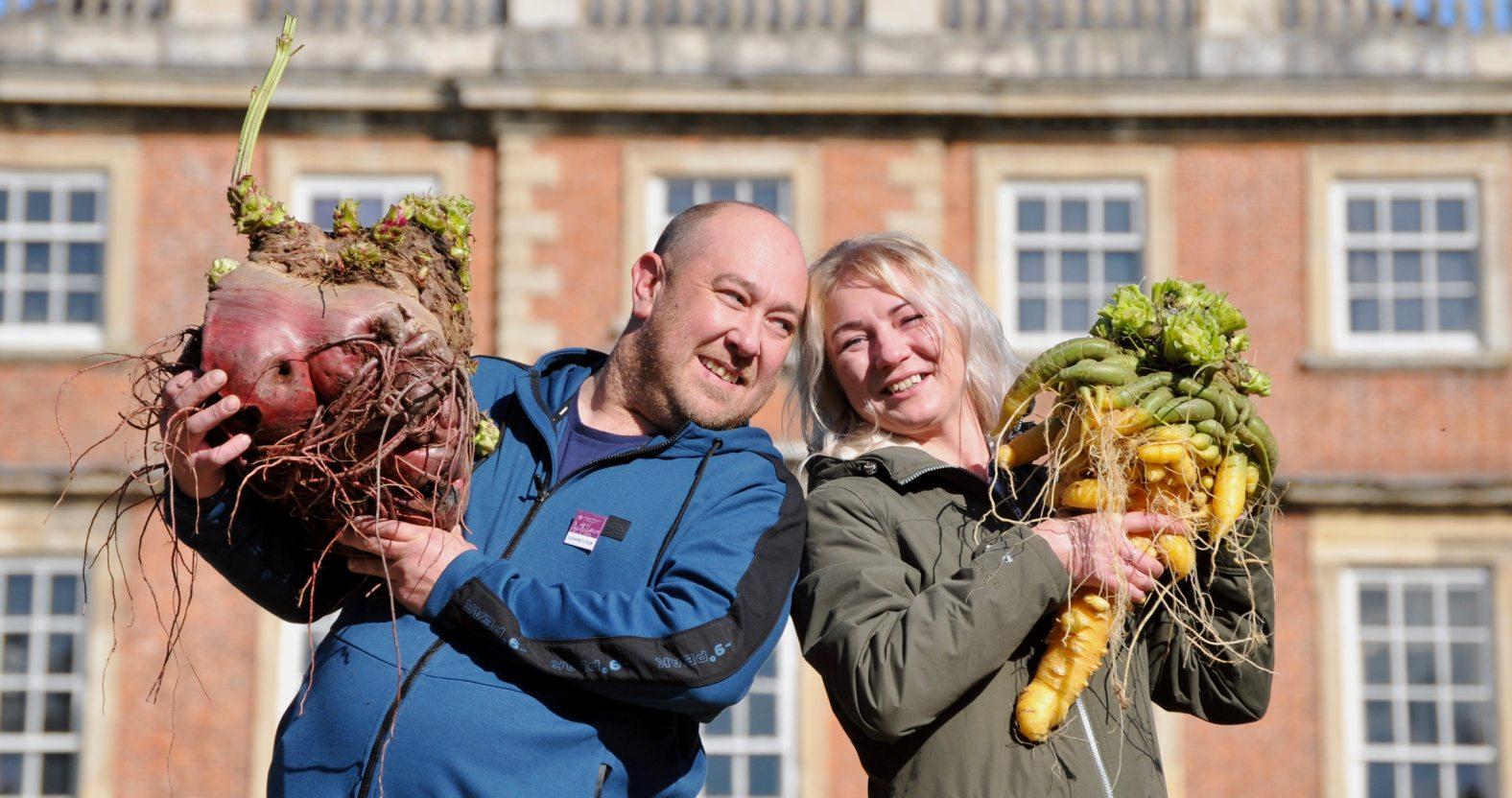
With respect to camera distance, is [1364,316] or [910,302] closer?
[910,302]

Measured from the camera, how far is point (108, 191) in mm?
12844

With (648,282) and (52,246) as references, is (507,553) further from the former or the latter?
(52,246)

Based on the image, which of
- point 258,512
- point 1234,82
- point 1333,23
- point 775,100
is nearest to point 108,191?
point 775,100

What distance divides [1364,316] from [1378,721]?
9.98ft

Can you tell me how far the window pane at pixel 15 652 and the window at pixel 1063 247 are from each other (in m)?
7.71

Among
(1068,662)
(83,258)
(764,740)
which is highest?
(83,258)

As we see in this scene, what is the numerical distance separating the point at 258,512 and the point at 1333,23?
11875 mm

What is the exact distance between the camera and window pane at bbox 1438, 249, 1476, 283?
13.0 m

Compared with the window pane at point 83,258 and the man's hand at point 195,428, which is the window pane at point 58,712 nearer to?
the window pane at point 83,258

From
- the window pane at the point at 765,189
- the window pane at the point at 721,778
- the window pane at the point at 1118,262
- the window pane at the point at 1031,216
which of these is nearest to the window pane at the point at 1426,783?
the window pane at the point at 1118,262

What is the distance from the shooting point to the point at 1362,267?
42.8ft

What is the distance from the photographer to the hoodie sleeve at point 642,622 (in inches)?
106

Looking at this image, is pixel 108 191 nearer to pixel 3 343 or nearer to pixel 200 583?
pixel 3 343

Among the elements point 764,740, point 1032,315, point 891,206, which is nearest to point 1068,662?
point 764,740
